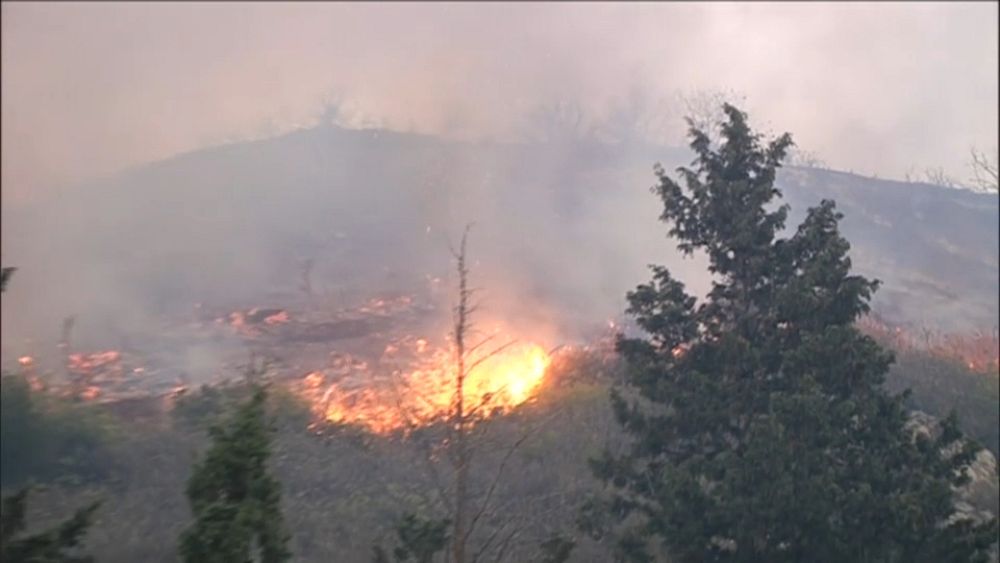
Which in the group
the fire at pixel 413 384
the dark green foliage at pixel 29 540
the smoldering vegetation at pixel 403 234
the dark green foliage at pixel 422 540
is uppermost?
the smoldering vegetation at pixel 403 234

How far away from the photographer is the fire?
61.6 feet

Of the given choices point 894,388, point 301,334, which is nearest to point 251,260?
point 301,334

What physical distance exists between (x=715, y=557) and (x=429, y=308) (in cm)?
1493

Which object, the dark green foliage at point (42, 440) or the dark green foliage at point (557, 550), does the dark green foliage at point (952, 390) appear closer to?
the dark green foliage at point (557, 550)

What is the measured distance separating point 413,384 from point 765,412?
9.64 meters

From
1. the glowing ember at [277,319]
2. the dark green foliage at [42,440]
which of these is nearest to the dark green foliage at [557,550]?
the dark green foliage at [42,440]

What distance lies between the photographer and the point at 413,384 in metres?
20.4

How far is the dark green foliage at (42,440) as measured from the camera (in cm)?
1622

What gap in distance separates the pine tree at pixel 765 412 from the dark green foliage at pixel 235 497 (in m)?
5.53

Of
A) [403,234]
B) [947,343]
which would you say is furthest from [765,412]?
[403,234]

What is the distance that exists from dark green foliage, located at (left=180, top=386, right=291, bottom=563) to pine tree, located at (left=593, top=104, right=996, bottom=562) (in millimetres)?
5533

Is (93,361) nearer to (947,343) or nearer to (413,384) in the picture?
(413,384)

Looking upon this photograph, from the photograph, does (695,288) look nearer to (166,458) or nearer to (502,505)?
(502,505)

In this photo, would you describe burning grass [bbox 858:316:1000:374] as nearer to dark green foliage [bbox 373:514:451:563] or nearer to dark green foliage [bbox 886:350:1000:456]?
dark green foliage [bbox 886:350:1000:456]
